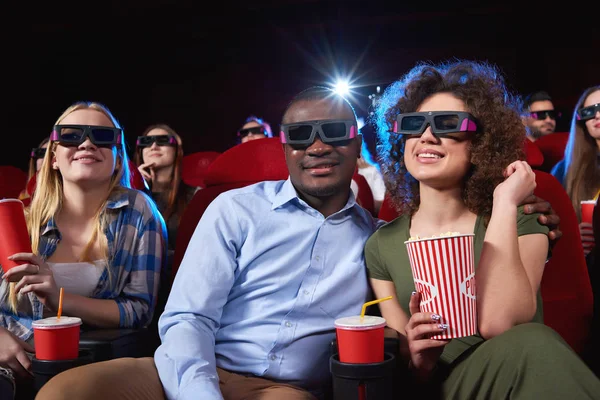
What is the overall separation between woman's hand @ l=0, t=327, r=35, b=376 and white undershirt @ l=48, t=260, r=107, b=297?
0.21 meters

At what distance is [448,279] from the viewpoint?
1.16 metres

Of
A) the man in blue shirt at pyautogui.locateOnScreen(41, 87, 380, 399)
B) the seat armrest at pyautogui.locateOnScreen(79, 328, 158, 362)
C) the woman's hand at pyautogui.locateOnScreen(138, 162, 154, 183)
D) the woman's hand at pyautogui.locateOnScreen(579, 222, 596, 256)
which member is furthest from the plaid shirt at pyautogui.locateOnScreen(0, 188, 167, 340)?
the woman's hand at pyautogui.locateOnScreen(138, 162, 154, 183)

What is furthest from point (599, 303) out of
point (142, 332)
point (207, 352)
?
point (142, 332)

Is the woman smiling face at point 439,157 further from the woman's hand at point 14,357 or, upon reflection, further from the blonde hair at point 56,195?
the woman's hand at point 14,357

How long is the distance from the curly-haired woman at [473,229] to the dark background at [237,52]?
486cm

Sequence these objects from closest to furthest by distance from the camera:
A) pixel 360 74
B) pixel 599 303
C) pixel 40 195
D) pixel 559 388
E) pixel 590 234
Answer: pixel 559 388 → pixel 599 303 → pixel 40 195 → pixel 590 234 → pixel 360 74

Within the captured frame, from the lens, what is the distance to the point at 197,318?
4.66 feet

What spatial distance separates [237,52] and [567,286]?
6.54 m

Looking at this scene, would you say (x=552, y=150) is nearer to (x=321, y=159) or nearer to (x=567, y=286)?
(x=567, y=286)

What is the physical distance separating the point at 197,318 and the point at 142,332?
24cm

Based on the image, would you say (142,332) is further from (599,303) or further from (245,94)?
(245,94)

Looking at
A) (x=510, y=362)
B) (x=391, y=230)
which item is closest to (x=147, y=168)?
(x=391, y=230)

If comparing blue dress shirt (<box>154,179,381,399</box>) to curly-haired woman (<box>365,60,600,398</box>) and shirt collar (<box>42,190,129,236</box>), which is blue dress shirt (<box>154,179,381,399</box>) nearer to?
curly-haired woman (<box>365,60,600,398</box>)

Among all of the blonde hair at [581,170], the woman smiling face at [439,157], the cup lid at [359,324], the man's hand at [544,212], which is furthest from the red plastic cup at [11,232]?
the blonde hair at [581,170]
